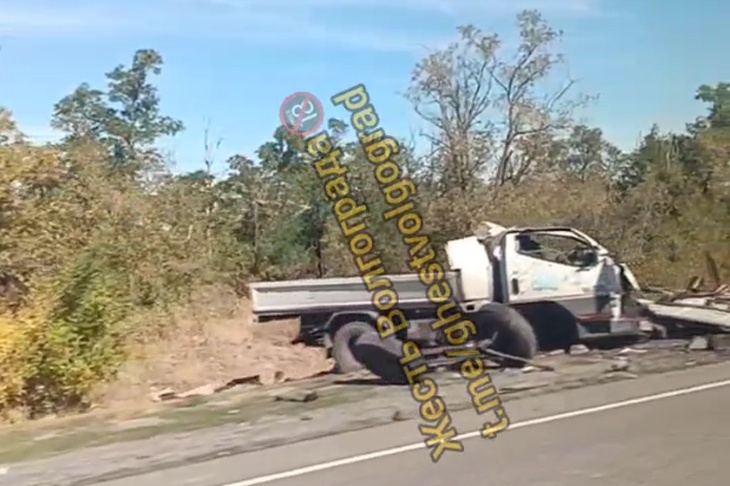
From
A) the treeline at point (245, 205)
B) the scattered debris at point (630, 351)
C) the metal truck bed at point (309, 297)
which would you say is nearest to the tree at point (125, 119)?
the treeline at point (245, 205)

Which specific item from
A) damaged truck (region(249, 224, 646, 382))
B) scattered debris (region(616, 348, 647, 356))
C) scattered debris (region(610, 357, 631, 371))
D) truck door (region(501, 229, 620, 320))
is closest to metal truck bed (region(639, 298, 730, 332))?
damaged truck (region(249, 224, 646, 382))

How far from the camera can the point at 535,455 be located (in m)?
6.50

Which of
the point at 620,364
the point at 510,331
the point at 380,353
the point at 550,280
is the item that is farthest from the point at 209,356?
the point at 620,364

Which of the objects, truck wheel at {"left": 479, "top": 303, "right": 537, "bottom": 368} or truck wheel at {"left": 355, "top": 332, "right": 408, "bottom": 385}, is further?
truck wheel at {"left": 479, "top": 303, "right": 537, "bottom": 368}

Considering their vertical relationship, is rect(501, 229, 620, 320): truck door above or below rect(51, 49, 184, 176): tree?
below

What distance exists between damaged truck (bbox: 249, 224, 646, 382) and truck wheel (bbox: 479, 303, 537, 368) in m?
0.01

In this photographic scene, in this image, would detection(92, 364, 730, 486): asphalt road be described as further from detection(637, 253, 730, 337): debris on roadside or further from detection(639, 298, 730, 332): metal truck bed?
detection(639, 298, 730, 332): metal truck bed

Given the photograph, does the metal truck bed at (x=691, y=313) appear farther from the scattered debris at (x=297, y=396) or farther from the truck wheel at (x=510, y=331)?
the scattered debris at (x=297, y=396)

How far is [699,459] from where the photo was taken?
6180mm

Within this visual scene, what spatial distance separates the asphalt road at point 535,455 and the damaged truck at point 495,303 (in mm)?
3608

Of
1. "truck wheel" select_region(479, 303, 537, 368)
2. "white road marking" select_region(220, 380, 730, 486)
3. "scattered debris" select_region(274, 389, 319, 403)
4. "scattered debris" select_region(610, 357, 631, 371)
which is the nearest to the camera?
"white road marking" select_region(220, 380, 730, 486)

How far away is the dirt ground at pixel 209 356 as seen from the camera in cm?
1151

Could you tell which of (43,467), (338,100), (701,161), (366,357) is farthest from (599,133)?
(43,467)

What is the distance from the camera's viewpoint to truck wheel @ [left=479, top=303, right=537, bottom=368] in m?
12.3
